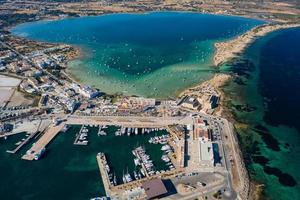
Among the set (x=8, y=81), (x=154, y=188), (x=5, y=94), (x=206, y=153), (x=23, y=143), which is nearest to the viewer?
(x=154, y=188)

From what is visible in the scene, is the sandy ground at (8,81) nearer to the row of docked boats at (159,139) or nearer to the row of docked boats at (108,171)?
the row of docked boats at (108,171)

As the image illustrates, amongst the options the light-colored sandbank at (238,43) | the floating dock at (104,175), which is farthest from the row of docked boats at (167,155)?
the light-colored sandbank at (238,43)

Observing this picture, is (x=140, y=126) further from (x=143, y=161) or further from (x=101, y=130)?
(x=143, y=161)

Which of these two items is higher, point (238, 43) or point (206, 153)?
point (238, 43)

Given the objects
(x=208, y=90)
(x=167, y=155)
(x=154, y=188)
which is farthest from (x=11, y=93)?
(x=154, y=188)

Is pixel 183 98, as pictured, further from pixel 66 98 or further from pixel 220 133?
pixel 66 98

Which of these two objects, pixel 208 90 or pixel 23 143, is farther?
pixel 208 90

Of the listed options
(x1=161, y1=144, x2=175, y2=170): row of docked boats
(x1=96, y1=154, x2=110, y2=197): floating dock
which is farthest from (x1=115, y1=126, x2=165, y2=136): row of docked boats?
(x1=96, y1=154, x2=110, y2=197): floating dock
